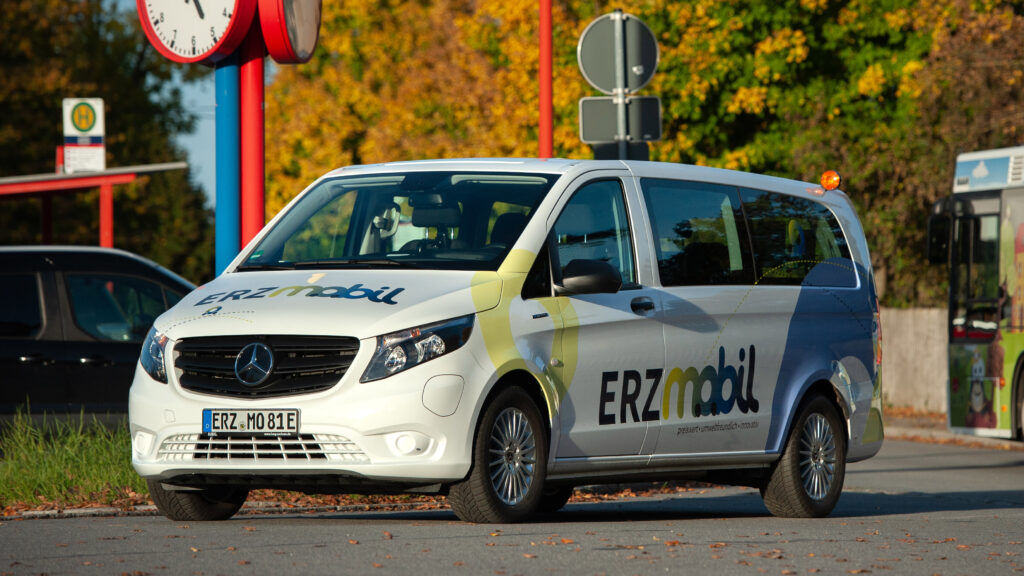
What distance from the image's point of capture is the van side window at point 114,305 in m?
12.8

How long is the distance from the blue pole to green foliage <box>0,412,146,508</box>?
1.52 meters

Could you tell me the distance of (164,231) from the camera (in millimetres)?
65875

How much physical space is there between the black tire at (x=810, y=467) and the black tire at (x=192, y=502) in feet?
10.7

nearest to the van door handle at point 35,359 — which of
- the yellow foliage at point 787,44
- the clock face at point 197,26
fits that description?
the clock face at point 197,26

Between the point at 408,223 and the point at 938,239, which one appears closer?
the point at 408,223

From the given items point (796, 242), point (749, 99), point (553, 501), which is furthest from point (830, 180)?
point (749, 99)

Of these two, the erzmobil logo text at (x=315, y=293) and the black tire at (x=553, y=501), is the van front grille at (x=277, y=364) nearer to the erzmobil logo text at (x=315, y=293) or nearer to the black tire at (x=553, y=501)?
the erzmobil logo text at (x=315, y=293)

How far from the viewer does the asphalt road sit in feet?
22.9

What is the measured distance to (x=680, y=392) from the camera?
9.46m

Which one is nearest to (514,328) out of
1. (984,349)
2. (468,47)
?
(984,349)

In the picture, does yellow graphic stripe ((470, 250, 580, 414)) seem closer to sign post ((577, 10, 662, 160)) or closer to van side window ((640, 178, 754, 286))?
van side window ((640, 178, 754, 286))

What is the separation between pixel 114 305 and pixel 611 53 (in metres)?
4.24

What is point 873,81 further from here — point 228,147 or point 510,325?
point 510,325

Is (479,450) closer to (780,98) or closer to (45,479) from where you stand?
(45,479)
